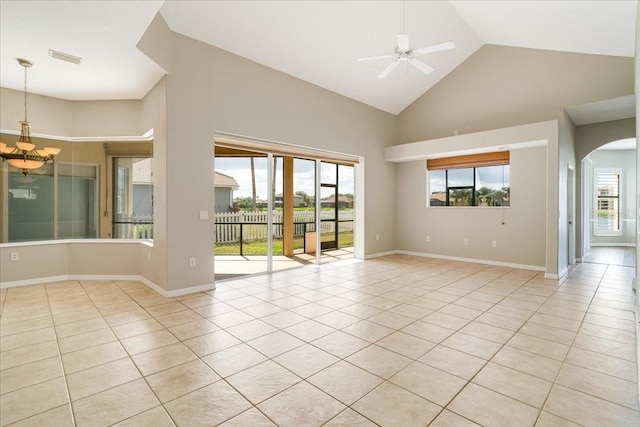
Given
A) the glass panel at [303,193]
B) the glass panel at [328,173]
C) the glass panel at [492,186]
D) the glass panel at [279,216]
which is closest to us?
the glass panel at [492,186]

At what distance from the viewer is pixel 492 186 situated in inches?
261

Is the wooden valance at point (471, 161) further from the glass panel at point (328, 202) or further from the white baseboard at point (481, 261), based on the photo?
the glass panel at point (328, 202)

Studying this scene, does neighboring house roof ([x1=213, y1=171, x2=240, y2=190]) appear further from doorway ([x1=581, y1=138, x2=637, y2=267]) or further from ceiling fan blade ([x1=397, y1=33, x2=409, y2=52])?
doorway ([x1=581, y1=138, x2=637, y2=267])

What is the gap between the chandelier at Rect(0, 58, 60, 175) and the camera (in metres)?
4.64

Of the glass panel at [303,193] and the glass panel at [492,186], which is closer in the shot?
the glass panel at [492,186]

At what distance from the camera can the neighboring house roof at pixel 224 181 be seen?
5.28m

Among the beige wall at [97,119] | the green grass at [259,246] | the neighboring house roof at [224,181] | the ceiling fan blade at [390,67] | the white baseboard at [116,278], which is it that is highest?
the ceiling fan blade at [390,67]

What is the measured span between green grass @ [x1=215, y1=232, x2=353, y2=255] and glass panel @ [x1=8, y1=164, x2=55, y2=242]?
111 inches

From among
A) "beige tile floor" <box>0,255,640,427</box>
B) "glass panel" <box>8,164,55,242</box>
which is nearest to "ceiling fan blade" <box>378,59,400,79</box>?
"beige tile floor" <box>0,255,640,427</box>

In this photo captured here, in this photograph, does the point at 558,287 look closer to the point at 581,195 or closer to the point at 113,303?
the point at 581,195

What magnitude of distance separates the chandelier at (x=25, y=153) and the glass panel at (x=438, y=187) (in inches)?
292

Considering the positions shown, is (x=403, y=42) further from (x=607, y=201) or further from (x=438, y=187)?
(x=607, y=201)

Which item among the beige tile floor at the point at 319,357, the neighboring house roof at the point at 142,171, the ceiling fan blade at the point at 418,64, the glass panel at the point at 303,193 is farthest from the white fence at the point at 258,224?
the ceiling fan blade at the point at 418,64

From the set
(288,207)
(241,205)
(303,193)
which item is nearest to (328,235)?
(288,207)
